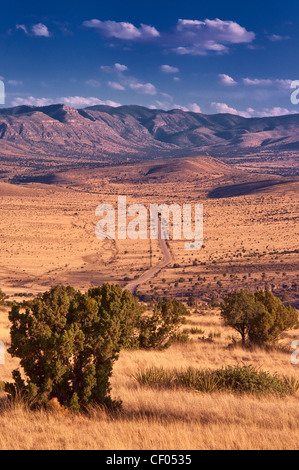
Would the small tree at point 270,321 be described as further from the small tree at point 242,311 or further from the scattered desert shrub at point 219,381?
the scattered desert shrub at point 219,381

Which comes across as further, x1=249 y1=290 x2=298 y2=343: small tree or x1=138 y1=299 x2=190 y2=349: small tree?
x1=249 y1=290 x2=298 y2=343: small tree

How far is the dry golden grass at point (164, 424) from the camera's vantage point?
20.5ft

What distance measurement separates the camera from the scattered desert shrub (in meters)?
9.65

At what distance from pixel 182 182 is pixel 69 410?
16748 centimetres

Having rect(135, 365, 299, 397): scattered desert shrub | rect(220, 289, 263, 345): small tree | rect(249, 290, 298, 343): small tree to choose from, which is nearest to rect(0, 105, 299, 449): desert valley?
rect(135, 365, 299, 397): scattered desert shrub

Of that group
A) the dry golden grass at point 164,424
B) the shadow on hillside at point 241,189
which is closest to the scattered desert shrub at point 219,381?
the dry golden grass at point 164,424

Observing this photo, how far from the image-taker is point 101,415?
7.45 meters

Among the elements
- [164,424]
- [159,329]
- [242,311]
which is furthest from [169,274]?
[164,424]

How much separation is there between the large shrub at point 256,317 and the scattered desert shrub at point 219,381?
25.7 feet

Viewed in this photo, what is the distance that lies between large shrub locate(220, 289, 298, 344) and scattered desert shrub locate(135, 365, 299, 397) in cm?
782

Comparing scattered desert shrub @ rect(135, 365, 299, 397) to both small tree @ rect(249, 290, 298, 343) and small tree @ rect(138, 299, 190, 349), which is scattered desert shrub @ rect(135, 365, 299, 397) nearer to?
small tree @ rect(138, 299, 190, 349)

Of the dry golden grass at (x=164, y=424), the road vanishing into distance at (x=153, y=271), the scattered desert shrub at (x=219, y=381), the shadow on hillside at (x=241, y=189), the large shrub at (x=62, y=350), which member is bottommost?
the road vanishing into distance at (x=153, y=271)

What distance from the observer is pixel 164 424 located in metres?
7.04
